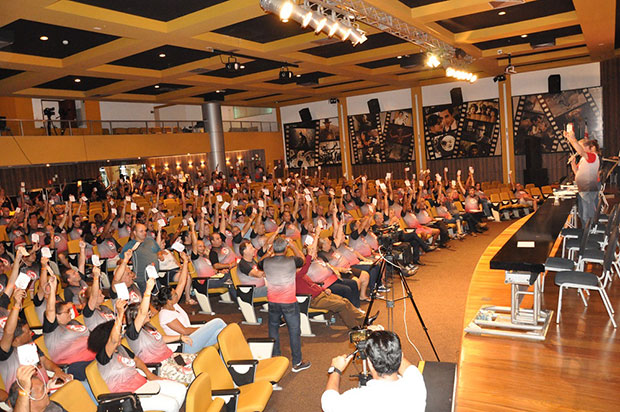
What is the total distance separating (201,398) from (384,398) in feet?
4.66

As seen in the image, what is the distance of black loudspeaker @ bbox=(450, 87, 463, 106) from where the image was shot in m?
20.0

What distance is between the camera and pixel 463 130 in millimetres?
20406

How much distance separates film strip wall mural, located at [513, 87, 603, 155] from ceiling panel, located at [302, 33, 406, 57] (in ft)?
29.4

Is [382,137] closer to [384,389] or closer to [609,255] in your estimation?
[609,255]

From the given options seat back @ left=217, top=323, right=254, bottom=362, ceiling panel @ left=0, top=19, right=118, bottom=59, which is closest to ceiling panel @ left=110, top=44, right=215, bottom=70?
ceiling panel @ left=0, top=19, right=118, bottom=59

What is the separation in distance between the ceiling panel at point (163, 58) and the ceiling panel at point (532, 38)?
7037 millimetres

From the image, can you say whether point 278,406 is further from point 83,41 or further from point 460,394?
point 83,41

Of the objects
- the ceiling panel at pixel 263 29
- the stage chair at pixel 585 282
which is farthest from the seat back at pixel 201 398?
the ceiling panel at pixel 263 29

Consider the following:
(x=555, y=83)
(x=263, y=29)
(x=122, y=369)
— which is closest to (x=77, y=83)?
(x=263, y=29)

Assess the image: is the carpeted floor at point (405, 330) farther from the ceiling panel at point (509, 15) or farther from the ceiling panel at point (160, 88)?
the ceiling panel at point (160, 88)

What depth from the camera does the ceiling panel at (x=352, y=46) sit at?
1140 cm

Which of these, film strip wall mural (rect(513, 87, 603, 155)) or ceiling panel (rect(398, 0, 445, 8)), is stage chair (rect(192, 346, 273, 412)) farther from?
film strip wall mural (rect(513, 87, 603, 155))

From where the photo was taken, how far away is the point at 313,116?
2459cm

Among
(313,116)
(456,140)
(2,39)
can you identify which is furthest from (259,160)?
(2,39)
